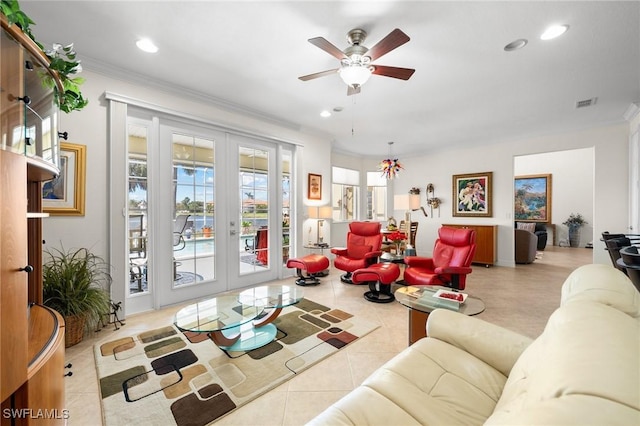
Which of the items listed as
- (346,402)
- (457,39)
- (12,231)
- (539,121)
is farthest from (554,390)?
(539,121)

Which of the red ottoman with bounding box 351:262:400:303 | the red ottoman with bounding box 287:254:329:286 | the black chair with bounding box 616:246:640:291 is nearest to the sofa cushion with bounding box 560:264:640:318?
the black chair with bounding box 616:246:640:291

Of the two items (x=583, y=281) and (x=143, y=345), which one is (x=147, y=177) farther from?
(x=583, y=281)

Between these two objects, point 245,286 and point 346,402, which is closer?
point 346,402

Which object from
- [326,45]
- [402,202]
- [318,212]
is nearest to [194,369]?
[326,45]

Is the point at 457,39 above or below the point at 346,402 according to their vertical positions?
above

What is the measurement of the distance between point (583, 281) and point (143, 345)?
321cm

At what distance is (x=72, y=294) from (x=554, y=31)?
4.81 meters

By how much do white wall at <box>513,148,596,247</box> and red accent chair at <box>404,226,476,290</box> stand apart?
21.6ft

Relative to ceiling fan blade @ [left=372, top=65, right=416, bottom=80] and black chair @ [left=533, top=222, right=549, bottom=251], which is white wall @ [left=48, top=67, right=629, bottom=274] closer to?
ceiling fan blade @ [left=372, top=65, right=416, bottom=80]

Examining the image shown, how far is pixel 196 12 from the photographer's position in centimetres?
206

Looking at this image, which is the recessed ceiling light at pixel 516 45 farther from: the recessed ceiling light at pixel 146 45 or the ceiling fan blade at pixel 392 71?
the recessed ceiling light at pixel 146 45

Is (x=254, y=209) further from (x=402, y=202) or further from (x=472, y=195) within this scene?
(x=472, y=195)

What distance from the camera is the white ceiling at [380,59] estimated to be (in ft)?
6.67

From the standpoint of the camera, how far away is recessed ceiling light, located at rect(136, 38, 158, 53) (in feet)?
7.89
